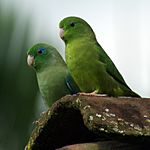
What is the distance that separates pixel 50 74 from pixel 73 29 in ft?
2.86

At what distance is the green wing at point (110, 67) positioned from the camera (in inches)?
188

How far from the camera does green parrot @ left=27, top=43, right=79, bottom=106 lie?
5789 millimetres

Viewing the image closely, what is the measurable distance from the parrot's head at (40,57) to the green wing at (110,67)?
1259 millimetres

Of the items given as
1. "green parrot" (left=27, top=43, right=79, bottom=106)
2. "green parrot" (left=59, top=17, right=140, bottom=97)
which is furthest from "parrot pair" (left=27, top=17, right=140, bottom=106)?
"green parrot" (left=27, top=43, right=79, bottom=106)

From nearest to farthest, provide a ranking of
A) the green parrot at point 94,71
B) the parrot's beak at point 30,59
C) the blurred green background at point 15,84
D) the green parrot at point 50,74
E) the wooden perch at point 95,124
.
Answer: the wooden perch at point 95,124, the green parrot at point 94,71, the green parrot at point 50,74, the parrot's beak at point 30,59, the blurred green background at point 15,84

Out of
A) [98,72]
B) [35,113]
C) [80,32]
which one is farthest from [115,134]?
[35,113]

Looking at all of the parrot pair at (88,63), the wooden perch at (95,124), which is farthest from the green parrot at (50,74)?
the wooden perch at (95,124)

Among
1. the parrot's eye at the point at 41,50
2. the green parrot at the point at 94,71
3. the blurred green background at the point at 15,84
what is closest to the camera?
the green parrot at the point at 94,71

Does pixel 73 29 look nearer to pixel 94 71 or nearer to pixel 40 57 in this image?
pixel 94 71

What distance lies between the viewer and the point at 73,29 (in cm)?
512

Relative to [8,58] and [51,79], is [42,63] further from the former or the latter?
Result: [8,58]

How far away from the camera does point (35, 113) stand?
8609 millimetres

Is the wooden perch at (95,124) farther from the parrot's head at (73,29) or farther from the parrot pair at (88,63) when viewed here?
the parrot's head at (73,29)

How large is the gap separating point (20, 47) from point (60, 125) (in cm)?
501
